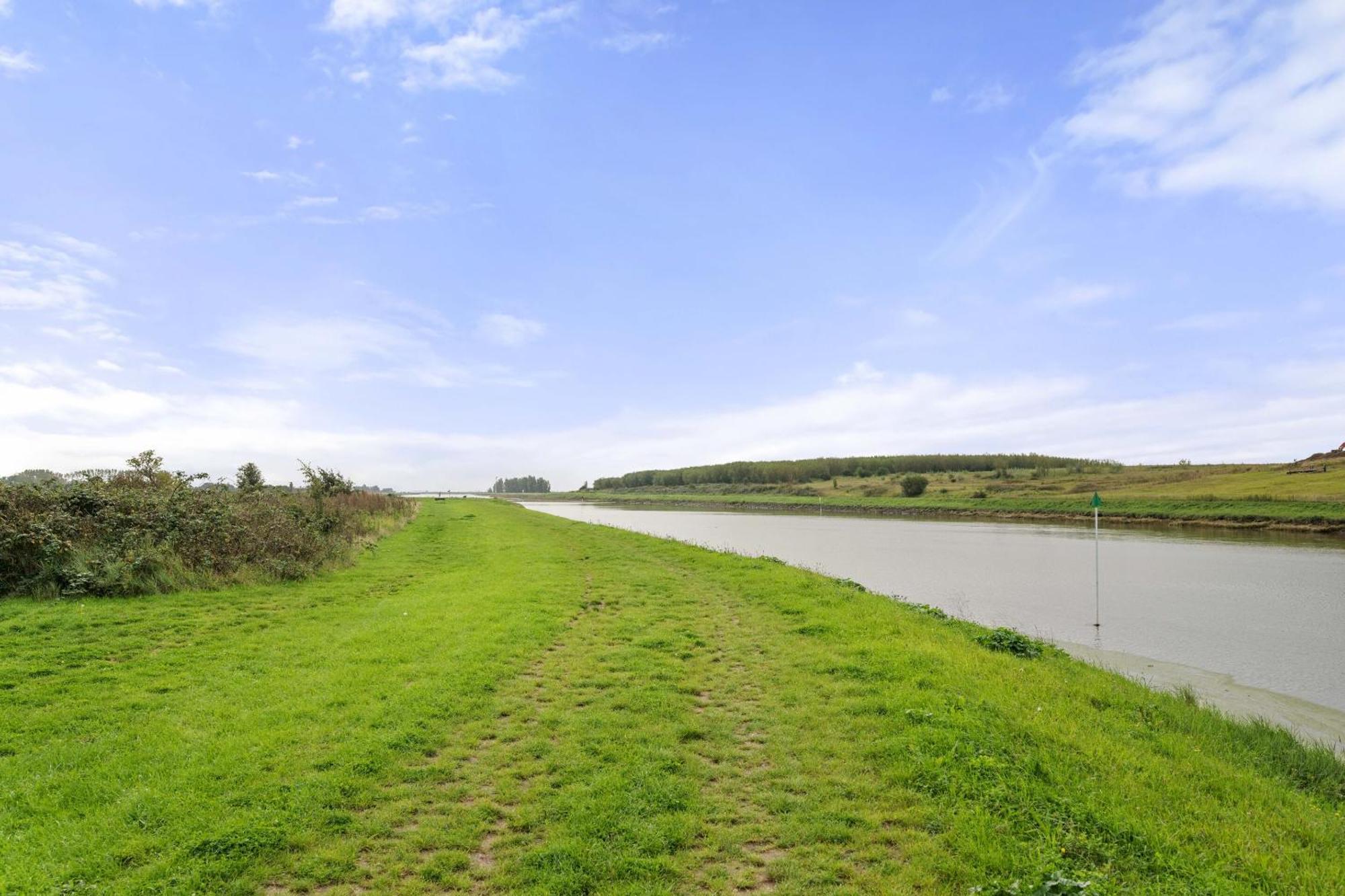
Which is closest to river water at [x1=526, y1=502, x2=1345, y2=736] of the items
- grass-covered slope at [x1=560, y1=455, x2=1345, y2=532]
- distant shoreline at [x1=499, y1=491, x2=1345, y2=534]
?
distant shoreline at [x1=499, y1=491, x2=1345, y2=534]

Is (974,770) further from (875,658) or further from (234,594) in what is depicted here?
(234,594)

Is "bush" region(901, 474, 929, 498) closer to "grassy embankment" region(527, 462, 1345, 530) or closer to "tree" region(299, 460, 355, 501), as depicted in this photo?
"grassy embankment" region(527, 462, 1345, 530)

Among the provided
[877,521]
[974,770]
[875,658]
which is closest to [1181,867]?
[974,770]

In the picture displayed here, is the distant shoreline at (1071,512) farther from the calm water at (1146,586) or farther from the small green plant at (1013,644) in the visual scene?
the small green plant at (1013,644)

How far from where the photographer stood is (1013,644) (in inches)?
415

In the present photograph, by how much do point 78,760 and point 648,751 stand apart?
476cm

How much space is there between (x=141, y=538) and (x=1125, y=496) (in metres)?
66.3

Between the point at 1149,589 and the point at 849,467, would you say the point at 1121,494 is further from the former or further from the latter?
the point at 849,467

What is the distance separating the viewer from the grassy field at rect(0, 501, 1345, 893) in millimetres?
4242

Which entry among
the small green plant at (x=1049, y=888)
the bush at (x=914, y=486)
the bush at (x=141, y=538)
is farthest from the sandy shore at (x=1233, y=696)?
the bush at (x=914, y=486)

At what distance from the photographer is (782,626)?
36.2 ft

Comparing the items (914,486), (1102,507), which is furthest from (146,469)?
(914,486)

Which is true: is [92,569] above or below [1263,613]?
above

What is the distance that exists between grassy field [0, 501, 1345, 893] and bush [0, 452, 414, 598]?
6.21ft
